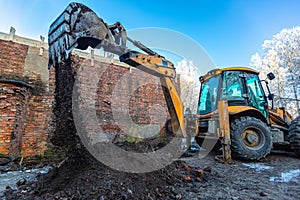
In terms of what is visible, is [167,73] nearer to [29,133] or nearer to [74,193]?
[74,193]

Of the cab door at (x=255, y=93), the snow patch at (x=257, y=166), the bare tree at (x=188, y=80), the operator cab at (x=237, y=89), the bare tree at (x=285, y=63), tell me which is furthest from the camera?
the bare tree at (x=188, y=80)

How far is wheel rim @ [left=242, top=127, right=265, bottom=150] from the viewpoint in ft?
13.2

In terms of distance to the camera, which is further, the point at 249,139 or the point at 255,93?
the point at 255,93

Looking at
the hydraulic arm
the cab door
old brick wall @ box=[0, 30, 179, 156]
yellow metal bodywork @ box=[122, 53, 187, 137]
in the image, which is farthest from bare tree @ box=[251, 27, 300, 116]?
the hydraulic arm

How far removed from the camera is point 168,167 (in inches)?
107

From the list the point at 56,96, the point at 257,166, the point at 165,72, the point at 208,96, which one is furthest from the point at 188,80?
the point at 56,96

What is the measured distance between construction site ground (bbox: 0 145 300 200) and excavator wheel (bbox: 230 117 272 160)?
3.05 ft

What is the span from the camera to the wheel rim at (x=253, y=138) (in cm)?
403

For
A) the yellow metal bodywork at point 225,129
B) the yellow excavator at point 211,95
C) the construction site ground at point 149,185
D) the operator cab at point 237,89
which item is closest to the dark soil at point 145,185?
the construction site ground at point 149,185

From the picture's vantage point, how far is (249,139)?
4.02 metres

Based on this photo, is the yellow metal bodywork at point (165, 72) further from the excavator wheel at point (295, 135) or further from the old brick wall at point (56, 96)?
the excavator wheel at point (295, 135)

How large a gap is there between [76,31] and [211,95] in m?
3.73

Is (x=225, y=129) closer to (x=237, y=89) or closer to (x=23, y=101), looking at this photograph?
(x=237, y=89)

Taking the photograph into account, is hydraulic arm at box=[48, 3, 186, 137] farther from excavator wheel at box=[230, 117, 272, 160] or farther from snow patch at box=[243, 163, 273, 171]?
snow patch at box=[243, 163, 273, 171]
